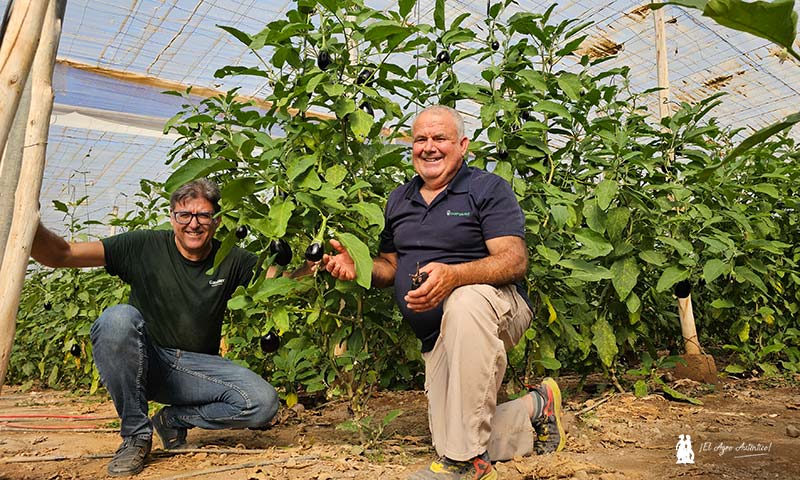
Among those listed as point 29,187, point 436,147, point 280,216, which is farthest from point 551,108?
point 29,187

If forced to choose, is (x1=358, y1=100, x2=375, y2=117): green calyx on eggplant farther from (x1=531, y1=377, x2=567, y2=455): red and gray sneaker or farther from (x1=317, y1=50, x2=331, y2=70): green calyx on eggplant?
(x1=531, y1=377, x2=567, y2=455): red and gray sneaker

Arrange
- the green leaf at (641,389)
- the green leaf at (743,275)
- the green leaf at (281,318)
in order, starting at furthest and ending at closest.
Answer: the green leaf at (743,275)
the green leaf at (641,389)
the green leaf at (281,318)

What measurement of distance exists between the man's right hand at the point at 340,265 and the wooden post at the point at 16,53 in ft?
3.14

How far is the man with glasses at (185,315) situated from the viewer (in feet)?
7.77

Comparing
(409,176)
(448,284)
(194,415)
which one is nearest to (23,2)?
(448,284)

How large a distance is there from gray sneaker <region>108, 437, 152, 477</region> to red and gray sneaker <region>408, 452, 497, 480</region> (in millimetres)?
974

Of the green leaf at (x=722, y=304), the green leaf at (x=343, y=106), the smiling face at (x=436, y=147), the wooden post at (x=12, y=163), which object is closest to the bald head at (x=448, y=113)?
the smiling face at (x=436, y=147)

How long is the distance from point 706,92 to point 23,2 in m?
7.92

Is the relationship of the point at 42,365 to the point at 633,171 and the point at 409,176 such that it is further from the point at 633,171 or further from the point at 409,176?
the point at 633,171

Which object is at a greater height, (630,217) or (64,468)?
(630,217)

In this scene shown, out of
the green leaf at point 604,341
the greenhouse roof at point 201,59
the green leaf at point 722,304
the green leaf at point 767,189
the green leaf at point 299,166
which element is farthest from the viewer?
the greenhouse roof at point 201,59

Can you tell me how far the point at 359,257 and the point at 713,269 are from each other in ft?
5.69

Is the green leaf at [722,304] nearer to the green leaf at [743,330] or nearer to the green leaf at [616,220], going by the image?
the green leaf at [743,330]

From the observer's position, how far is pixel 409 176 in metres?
2.46
